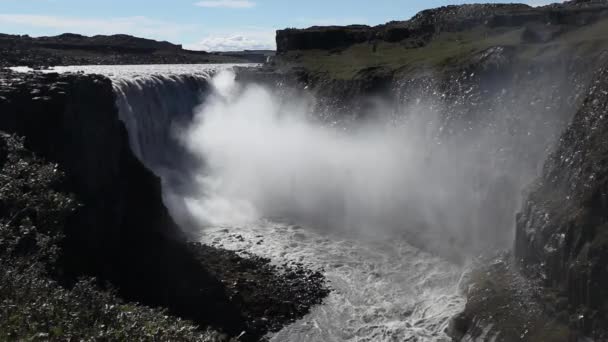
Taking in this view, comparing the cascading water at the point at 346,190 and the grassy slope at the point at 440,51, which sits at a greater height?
the grassy slope at the point at 440,51

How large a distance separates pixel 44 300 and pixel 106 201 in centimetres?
1969

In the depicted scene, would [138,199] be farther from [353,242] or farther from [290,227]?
[353,242]

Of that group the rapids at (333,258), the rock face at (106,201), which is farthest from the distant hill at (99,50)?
the rock face at (106,201)

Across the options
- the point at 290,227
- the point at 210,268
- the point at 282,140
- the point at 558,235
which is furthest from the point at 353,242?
the point at 282,140

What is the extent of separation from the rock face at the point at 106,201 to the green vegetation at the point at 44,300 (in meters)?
8.52

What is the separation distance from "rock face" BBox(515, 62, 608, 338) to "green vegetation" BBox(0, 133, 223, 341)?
13823mm

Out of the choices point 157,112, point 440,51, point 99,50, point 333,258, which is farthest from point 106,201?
point 99,50

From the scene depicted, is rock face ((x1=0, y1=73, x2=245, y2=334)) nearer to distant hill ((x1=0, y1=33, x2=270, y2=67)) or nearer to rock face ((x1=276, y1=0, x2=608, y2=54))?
rock face ((x1=276, y1=0, x2=608, y2=54))

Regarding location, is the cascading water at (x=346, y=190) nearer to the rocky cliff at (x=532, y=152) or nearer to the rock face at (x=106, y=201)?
the rocky cliff at (x=532, y=152)

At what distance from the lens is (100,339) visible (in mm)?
11758

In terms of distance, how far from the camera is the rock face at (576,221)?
2022cm

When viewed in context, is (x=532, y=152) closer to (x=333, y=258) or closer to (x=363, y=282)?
(x=363, y=282)

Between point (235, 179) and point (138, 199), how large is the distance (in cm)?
1971

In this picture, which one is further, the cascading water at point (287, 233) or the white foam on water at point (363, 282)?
the cascading water at point (287, 233)
